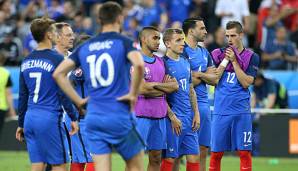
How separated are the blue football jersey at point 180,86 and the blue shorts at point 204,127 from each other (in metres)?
0.68

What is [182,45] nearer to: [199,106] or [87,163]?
[199,106]

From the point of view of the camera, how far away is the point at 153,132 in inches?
491

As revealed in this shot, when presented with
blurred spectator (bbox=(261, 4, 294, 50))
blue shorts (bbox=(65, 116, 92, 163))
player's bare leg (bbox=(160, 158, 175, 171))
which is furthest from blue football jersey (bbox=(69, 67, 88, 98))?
blurred spectator (bbox=(261, 4, 294, 50))

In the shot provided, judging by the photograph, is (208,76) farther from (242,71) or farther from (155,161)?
(155,161)

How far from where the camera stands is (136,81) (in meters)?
9.85

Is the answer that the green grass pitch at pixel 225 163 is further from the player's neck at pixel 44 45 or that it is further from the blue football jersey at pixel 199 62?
the player's neck at pixel 44 45

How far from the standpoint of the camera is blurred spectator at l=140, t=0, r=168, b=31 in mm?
23567

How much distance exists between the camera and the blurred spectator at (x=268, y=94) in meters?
21.0

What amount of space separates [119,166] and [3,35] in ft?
24.2

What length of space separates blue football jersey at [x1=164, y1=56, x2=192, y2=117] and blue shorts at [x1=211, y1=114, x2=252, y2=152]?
3.03 ft

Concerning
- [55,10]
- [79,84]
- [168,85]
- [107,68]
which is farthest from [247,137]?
[55,10]

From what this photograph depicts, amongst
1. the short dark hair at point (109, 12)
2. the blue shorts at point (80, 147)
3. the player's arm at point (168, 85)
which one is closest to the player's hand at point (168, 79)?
the player's arm at point (168, 85)

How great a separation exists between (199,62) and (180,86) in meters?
0.88

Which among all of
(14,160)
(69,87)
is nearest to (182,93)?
(69,87)
